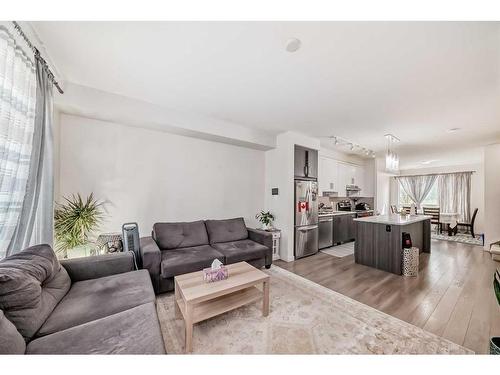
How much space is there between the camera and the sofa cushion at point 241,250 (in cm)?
276

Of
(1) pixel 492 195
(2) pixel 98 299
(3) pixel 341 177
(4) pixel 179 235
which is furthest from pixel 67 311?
(1) pixel 492 195

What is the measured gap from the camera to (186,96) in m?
2.54

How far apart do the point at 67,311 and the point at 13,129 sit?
4.44ft

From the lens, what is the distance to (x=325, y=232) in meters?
4.59

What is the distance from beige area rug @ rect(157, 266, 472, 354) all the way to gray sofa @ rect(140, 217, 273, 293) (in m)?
0.37

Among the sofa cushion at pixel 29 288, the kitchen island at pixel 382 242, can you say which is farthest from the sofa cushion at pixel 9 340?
the kitchen island at pixel 382 242

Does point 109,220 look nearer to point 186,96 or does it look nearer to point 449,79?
point 186,96

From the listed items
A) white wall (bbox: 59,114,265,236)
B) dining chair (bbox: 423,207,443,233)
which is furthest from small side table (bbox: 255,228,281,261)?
dining chair (bbox: 423,207,443,233)

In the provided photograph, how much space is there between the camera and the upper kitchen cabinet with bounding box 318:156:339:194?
5.03m

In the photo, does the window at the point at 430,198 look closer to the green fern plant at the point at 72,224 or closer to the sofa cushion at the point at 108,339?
the sofa cushion at the point at 108,339

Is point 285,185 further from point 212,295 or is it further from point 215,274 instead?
point 212,295

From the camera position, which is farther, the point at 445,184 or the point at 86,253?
the point at 445,184
